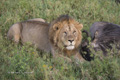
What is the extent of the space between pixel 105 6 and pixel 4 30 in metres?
3.60

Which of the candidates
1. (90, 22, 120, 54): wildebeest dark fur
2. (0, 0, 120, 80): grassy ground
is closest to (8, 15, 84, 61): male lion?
(0, 0, 120, 80): grassy ground

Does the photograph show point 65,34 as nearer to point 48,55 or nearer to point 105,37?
point 48,55

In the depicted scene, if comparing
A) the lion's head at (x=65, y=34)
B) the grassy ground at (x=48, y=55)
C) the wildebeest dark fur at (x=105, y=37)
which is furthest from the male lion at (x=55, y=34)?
the wildebeest dark fur at (x=105, y=37)

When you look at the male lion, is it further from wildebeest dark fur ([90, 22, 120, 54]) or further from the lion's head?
wildebeest dark fur ([90, 22, 120, 54])

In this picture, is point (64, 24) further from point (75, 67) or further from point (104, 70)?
point (104, 70)

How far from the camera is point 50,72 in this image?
3.85 m

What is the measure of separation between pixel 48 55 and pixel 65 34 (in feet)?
2.43

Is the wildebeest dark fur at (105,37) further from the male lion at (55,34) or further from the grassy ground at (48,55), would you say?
the grassy ground at (48,55)

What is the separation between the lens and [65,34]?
4.76 meters

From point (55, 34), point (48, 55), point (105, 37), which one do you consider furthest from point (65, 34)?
point (105, 37)

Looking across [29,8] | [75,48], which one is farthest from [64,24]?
[29,8]

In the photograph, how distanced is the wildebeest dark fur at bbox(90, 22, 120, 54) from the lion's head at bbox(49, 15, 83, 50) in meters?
0.44

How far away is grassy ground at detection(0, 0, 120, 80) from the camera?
13.0 ft

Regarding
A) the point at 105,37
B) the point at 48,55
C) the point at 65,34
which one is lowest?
the point at 48,55
